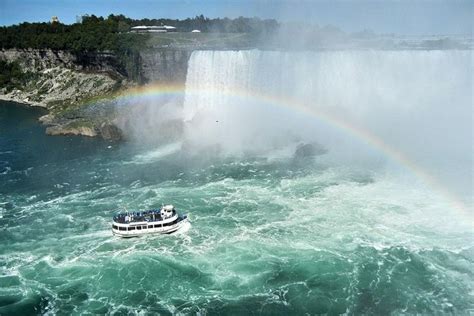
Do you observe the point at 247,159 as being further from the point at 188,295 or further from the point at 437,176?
the point at 188,295

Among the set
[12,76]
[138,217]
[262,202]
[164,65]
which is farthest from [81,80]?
[138,217]

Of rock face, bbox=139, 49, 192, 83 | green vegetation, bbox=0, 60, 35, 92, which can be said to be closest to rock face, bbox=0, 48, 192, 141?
rock face, bbox=139, 49, 192, 83

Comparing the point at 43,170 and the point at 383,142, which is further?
the point at 383,142

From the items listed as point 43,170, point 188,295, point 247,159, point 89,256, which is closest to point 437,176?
point 247,159

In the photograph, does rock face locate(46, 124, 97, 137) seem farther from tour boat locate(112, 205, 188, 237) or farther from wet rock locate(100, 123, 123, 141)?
tour boat locate(112, 205, 188, 237)

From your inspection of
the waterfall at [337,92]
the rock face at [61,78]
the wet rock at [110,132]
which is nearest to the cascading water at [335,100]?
the waterfall at [337,92]

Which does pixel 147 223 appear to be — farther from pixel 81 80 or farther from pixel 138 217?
pixel 81 80
